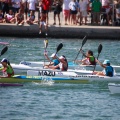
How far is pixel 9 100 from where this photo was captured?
139 ft

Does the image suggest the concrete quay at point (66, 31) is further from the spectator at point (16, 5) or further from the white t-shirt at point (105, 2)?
the white t-shirt at point (105, 2)

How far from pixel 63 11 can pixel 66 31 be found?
1.33m

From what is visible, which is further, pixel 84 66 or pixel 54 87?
pixel 84 66

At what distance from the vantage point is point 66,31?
Result: 196 feet

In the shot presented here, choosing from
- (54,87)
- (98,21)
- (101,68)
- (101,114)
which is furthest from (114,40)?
(101,114)

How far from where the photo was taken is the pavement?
59219 millimetres

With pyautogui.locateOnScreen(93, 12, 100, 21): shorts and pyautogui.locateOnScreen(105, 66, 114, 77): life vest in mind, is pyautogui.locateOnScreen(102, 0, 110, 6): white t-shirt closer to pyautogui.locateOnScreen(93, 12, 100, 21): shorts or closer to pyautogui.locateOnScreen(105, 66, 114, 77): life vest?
pyautogui.locateOnScreen(93, 12, 100, 21): shorts

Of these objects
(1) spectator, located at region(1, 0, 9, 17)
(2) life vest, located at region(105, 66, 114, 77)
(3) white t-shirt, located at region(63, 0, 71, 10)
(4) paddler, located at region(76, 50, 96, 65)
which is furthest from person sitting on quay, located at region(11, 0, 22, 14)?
(2) life vest, located at region(105, 66, 114, 77)

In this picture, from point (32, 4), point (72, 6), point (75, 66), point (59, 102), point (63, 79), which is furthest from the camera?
point (32, 4)

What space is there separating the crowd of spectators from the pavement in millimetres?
390

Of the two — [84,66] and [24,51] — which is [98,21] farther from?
[84,66]

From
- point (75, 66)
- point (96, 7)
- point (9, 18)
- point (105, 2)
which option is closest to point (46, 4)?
point (96, 7)

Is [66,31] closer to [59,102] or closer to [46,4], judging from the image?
[46,4]

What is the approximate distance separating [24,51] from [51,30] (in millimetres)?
3774
